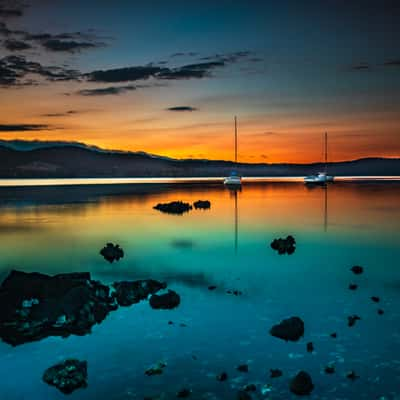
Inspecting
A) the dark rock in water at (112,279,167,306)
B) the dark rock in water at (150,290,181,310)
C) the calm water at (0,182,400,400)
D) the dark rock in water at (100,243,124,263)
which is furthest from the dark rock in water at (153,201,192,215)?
the dark rock in water at (150,290,181,310)

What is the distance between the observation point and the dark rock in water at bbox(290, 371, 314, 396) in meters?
8.65

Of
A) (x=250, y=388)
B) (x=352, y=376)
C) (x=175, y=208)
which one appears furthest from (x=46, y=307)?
(x=175, y=208)

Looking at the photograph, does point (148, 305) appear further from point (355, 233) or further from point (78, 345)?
point (355, 233)

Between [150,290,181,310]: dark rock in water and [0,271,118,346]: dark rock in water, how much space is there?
1.29 meters

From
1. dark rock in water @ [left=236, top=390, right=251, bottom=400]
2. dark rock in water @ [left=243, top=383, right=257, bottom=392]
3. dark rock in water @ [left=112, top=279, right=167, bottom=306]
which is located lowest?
dark rock in water @ [left=243, top=383, right=257, bottom=392]

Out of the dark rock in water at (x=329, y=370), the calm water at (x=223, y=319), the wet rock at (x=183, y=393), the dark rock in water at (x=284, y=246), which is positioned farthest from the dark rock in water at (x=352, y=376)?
the dark rock in water at (x=284, y=246)

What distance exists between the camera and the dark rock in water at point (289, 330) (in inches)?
448

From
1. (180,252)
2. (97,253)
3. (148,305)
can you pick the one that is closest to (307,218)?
(180,252)

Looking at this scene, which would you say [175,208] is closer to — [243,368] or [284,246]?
[284,246]

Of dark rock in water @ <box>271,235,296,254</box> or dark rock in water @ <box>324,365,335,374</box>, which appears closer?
dark rock in water @ <box>324,365,335,374</box>

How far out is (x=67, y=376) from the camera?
9234 millimetres

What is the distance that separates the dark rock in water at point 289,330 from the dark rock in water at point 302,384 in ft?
8.02

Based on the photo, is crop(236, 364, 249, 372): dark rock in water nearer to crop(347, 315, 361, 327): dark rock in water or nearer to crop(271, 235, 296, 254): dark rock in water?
crop(347, 315, 361, 327): dark rock in water

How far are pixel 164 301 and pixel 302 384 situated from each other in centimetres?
634
